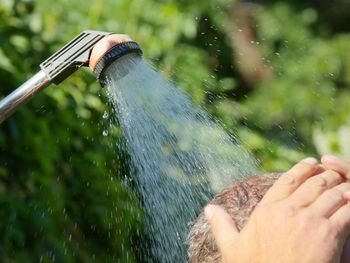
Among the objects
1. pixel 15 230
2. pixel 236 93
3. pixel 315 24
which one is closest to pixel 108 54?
pixel 15 230

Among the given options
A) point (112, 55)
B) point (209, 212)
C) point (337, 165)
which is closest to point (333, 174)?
point (337, 165)

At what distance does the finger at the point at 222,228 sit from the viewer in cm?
214

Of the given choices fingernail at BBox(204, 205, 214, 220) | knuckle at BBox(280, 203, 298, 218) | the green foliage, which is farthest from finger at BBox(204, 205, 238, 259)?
the green foliage

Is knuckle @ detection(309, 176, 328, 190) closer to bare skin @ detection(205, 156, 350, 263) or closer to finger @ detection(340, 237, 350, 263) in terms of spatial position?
bare skin @ detection(205, 156, 350, 263)

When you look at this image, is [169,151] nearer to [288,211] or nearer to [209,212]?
[209,212]

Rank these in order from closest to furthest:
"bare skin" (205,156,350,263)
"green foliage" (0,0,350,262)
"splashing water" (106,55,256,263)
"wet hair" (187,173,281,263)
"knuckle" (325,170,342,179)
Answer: "bare skin" (205,156,350,263), "knuckle" (325,170,342,179), "wet hair" (187,173,281,263), "splashing water" (106,55,256,263), "green foliage" (0,0,350,262)

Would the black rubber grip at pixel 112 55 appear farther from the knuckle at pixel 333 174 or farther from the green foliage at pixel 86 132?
the green foliage at pixel 86 132

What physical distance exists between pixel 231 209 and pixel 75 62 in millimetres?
455

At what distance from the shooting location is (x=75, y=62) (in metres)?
2.39

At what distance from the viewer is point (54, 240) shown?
13.6ft

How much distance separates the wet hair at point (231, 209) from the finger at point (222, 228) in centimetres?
4

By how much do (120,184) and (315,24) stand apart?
3.17 meters

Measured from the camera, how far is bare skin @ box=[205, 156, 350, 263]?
205 cm

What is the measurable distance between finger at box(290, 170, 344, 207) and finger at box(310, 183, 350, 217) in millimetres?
11
